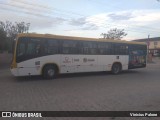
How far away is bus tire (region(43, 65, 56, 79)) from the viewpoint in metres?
16.8

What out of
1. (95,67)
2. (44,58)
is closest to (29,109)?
(44,58)

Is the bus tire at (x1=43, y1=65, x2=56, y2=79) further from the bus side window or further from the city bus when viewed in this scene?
the bus side window

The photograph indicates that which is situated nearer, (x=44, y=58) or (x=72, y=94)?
(x=72, y=94)

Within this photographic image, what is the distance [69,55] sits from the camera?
18.0 m

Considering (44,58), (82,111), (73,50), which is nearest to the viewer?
(82,111)

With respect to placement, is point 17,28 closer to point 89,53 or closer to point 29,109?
point 89,53

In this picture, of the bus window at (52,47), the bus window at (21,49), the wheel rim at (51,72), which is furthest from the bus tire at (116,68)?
the bus window at (21,49)

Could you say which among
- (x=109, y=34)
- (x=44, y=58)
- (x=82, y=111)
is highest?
(x=109, y=34)

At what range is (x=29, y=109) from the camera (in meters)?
8.47

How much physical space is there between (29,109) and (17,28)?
48.3 m

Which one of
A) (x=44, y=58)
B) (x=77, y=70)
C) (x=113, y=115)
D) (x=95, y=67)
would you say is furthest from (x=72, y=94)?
(x=95, y=67)

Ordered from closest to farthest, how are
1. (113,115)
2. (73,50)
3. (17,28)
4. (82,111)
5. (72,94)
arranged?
(113,115)
(82,111)
(72,94)
(73,50)
(17,28)

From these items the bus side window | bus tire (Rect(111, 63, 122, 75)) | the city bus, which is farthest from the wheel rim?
bus tire (Rect(111, 63, 122, 75))

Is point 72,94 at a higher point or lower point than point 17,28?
lower
